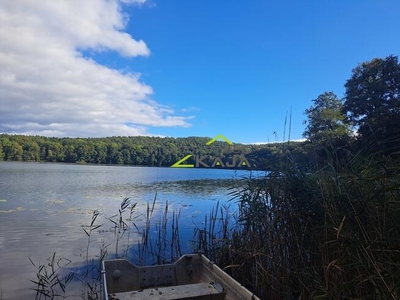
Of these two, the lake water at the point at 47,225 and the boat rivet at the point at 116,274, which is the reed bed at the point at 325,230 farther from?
the boat rivet at the point at 116,274

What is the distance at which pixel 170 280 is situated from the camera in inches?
171

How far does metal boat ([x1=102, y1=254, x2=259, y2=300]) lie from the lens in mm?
3512

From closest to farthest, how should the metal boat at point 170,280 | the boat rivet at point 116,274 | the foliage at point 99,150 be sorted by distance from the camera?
1. the metal boat at point 170,280
2. the boat rivet at point 116,274
3. the foliage at point 99,150

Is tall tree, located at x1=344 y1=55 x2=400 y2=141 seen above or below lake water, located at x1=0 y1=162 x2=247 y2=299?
above

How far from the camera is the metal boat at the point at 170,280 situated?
3.51 meters

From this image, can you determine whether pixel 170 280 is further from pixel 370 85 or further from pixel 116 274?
pixel 370 85

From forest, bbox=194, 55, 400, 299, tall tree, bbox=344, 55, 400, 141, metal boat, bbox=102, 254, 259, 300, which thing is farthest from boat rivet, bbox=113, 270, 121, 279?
tall tree, bbox=344, 55, 400, 141

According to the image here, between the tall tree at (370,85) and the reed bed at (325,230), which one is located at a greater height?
the tall tree at (370,85)

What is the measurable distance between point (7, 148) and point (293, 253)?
72.3 meters

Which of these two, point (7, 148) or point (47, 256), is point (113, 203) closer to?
point (47, 256)

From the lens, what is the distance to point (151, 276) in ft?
14.2

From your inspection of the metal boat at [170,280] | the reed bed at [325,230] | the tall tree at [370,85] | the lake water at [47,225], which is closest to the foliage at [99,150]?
the tall tree at [370,85]

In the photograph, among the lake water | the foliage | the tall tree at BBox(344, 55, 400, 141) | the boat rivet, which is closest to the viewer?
the boat rivet

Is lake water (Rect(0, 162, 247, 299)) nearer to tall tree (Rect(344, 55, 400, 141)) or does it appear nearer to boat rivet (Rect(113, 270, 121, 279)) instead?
boat rivet (Rect(113, 270, 121, 279))
